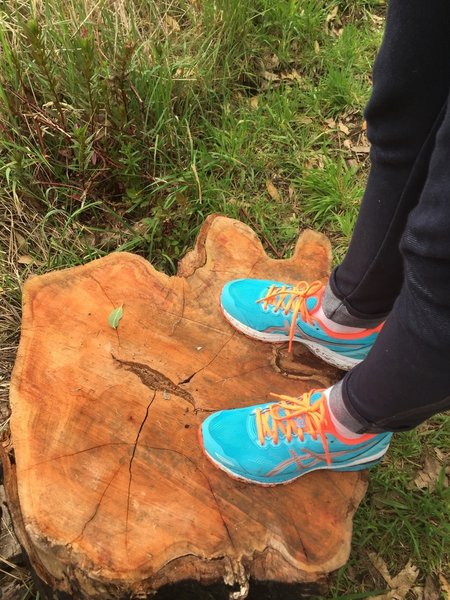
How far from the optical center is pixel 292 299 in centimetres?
171

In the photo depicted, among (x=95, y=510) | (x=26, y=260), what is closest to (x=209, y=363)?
(x=95, y=510)

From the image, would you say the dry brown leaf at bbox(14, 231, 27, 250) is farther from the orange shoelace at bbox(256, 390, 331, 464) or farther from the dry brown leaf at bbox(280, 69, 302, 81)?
the dry brown leaf at bbox(280, 69, 302, 81)

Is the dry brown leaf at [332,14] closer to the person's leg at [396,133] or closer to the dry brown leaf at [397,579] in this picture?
the person's leg at [396,133]

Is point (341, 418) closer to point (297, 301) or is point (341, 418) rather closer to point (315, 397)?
point (315, 397)

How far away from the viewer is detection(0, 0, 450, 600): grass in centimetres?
195

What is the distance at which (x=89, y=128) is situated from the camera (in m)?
2.24

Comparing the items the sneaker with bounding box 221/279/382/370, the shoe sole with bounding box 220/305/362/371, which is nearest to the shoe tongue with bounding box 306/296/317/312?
the sneaker with bounding box 221/279/382/370

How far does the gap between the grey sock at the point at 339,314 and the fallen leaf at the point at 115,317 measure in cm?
62

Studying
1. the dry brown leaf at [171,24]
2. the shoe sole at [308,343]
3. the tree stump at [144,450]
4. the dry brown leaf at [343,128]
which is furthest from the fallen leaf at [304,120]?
the shoe sole at [308,343]

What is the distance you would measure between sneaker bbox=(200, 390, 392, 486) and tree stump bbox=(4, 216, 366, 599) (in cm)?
5

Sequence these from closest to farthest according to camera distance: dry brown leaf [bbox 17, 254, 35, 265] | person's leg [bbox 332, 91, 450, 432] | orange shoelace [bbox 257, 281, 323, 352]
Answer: person's leg [bbox 332, 91, 450, 432]
orange shoelace [bbox 257, 281, 323, 352]
dry brown leaf [bbox 17, 254, 35, 265]

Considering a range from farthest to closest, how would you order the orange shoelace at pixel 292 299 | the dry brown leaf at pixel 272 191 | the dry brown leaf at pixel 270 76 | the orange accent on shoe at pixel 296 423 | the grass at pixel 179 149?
1. the dry brown leaf at pixel 270 76
2. the dry brown leaf at pixel 272 191
3. the grass at pixel 179 149
4. the orange shoelace at pixel 292 299
5. the orange accent on shoe at pixel 296 423

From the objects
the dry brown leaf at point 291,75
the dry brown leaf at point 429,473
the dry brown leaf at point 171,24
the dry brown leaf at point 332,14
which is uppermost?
the dry brown leaf at point 171,24

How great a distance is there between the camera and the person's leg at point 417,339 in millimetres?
808
